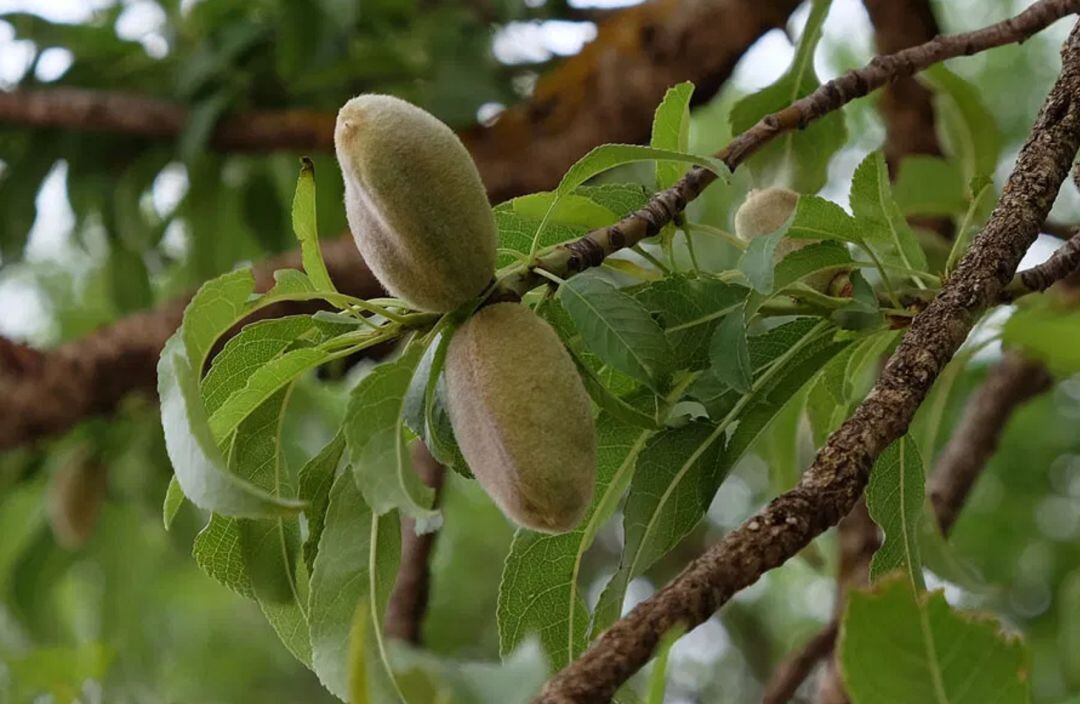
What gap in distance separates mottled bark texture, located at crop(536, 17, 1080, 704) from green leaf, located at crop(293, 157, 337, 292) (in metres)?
0.30

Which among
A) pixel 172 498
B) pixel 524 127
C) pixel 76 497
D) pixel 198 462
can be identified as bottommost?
pixel 76 497

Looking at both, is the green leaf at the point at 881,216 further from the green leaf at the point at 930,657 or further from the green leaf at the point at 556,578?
the green leaf at the point at 930,657

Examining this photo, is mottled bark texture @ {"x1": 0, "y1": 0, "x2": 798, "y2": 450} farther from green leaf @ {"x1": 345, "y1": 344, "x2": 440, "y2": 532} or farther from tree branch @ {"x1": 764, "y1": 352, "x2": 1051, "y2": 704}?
green leaf @ {"x1": 345, "y1": 344, "x2": 440, "y2": 532}

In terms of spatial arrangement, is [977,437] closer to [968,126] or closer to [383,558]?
[968,126]

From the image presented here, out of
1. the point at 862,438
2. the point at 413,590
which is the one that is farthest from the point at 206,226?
the point at 862,438

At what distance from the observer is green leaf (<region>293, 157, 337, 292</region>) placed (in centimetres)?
72

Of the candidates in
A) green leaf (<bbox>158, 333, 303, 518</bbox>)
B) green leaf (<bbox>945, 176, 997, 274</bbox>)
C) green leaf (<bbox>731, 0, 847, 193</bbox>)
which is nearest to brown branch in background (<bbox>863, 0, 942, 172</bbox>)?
green leaf (<bbox>731, 0, 847, 193</bbox>)

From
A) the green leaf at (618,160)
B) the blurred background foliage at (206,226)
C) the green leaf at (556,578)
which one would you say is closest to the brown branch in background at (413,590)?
the blurred background foliage at (206,226)

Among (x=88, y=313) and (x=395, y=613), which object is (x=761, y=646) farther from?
(x=395, y=613)

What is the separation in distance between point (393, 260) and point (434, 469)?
2.34 feet

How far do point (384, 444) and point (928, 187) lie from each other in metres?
0.83

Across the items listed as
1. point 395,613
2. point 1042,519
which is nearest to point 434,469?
point 395,613

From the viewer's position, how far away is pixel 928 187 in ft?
4.26

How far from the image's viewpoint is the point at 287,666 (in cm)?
342
